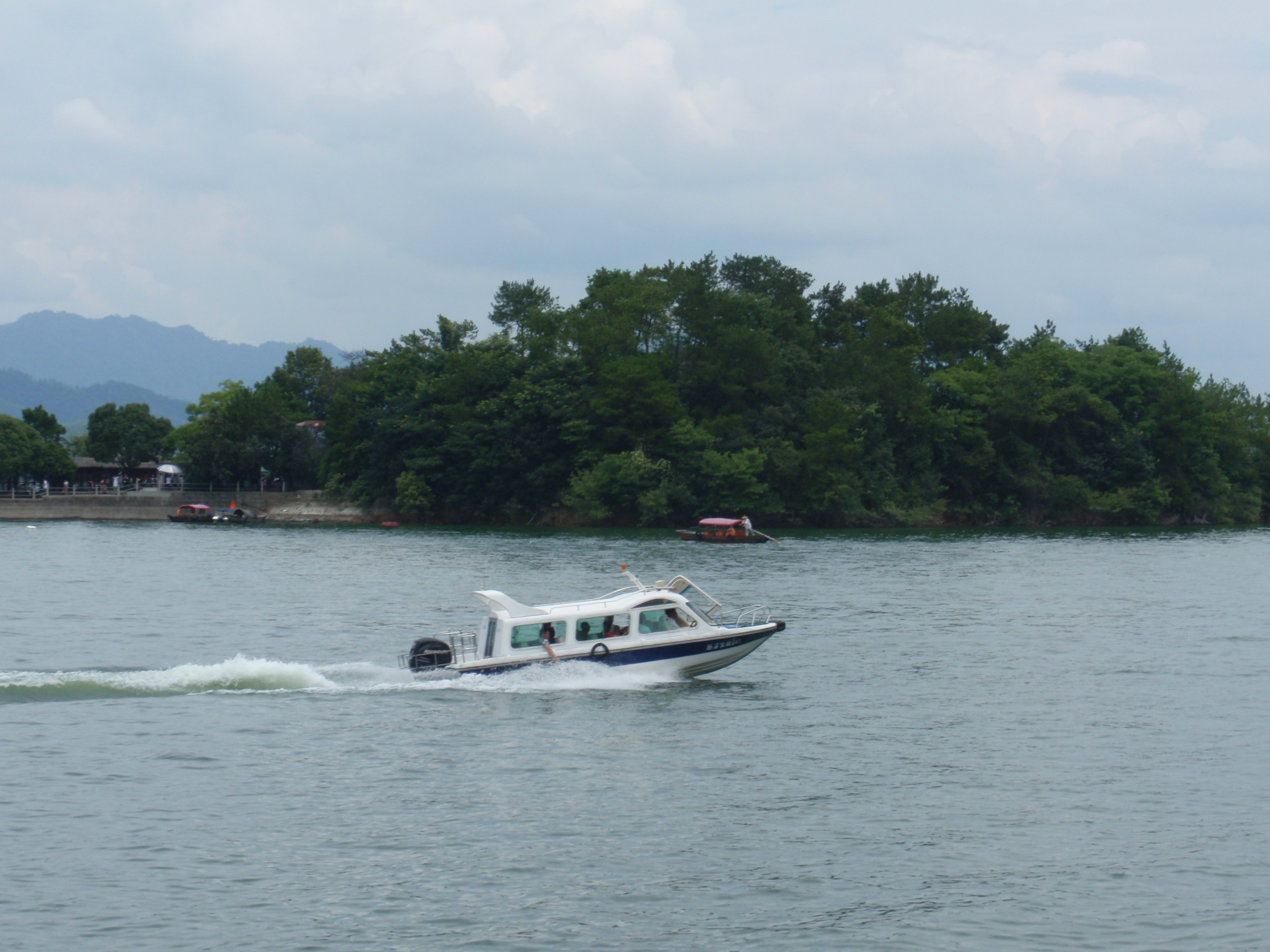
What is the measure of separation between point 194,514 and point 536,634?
9605 cm

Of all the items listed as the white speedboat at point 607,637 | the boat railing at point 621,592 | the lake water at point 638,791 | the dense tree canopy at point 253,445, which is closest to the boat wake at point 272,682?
the lake water at point 638,791

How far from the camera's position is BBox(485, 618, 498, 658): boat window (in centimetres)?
3231

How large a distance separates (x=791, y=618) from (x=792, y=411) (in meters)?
71.9

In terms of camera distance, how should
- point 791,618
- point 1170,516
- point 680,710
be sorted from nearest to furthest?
point 680,710 < point 791,618 < point 1170,516

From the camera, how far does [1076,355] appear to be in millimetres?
133625

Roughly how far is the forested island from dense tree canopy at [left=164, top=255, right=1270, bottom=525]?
22cm

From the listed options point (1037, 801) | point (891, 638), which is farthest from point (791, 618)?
point (1037, 801)

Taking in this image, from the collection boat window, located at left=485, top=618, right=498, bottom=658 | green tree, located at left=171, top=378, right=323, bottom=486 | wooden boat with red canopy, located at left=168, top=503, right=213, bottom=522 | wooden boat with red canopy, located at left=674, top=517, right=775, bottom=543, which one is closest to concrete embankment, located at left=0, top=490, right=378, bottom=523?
wooden boat with red canopy, located at left=168, top=503, right=213, bottom=522

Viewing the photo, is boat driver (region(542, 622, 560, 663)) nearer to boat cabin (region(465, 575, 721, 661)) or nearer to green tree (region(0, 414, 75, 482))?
boat cabin (region(465, 575, 721, 661))

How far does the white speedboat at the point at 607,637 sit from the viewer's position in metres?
32.1

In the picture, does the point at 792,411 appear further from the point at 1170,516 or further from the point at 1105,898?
the point at 1105,898

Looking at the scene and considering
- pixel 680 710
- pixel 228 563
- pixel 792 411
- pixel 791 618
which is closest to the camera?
pixel 680 710

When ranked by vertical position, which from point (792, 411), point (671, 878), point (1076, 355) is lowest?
point (671, 878)

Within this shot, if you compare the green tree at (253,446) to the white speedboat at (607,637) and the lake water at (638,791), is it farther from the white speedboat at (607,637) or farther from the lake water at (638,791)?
the white speedboat at (607,637)
